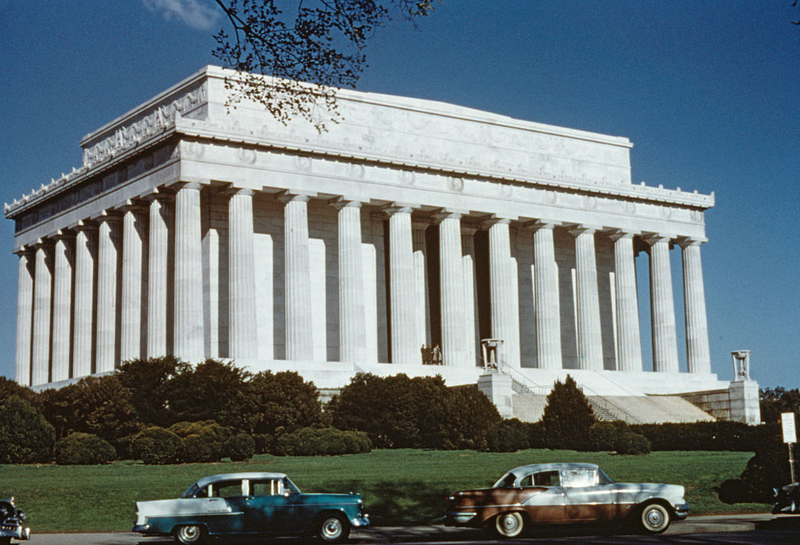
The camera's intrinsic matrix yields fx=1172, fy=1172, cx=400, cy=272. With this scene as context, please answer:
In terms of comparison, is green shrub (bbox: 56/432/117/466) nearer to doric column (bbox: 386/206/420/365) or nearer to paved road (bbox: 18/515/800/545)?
paved road (bbox: 18/515/800/545)

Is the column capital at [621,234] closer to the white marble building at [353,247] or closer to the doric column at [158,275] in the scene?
the white marble building at [353,247]

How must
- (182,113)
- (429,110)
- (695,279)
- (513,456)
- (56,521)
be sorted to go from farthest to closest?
(695,279)
(429,110)
(182,113)
(513,456)
(56,521)

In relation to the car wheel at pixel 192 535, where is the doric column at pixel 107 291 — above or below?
above

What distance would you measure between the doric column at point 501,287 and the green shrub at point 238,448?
1402 inches

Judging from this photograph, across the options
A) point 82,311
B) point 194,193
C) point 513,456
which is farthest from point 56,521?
point 82,311

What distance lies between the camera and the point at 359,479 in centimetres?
3994

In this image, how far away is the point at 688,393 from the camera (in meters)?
80.6

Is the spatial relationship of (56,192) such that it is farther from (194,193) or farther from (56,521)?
(56,521)

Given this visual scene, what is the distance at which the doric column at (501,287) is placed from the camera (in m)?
84.1

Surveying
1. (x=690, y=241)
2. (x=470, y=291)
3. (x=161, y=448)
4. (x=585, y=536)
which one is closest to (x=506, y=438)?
(x=161, y=448)

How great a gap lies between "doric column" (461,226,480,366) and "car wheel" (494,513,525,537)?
5646 centimetres

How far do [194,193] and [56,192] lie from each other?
1707cm

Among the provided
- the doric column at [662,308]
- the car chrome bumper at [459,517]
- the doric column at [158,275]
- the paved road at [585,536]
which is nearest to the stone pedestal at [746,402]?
the doric column at [662,308]

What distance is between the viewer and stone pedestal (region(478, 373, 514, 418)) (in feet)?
214
